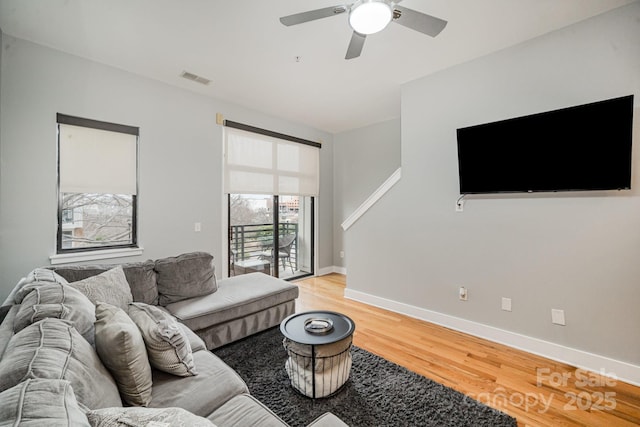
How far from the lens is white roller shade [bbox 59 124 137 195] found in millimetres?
2707

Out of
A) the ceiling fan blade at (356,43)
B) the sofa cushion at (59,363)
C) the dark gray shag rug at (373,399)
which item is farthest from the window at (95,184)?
the ceiling fan blade at (356,43)

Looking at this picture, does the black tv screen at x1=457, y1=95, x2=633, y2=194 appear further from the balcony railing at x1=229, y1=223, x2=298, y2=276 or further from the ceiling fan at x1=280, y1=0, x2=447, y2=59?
the balcony railing at x1=229, y1=223, x2=298, y2=276

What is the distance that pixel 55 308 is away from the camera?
4.13 feet

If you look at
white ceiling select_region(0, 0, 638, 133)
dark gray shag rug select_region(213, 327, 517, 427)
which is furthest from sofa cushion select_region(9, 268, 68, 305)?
white ceiling select_region(0, 0, 638, 133)

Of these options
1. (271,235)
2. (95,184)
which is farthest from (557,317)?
(95,184)

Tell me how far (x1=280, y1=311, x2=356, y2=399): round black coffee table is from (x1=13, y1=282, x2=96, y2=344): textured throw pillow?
1.12m

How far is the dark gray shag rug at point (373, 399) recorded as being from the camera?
168 cm

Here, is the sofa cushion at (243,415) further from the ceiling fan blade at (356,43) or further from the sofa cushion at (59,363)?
the ceiling fan blade at (356,43)

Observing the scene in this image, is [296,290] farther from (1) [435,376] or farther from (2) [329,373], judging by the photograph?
(1) [435,376]

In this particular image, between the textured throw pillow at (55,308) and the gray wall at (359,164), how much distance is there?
353 centimetres

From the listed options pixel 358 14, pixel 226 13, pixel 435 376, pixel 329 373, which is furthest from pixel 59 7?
pixel 435 376

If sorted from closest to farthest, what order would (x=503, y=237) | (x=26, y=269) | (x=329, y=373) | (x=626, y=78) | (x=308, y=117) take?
(x=329, y=373)
(x=626, y=78)
(x=26, y=269)
(x=503, y=237)
(x=308, y=117)

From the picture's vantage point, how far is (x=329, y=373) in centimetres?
185

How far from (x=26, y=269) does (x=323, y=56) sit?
3.46 meters
